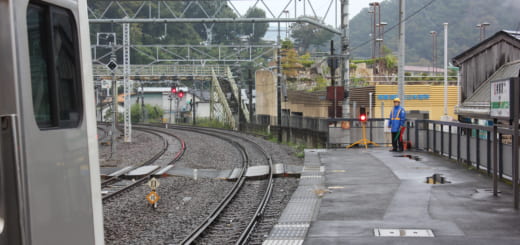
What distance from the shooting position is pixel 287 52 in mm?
61250

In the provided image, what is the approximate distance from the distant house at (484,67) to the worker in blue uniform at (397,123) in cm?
195

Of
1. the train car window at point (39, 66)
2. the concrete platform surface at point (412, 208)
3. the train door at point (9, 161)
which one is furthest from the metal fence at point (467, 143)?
the train door at point (9, 161)

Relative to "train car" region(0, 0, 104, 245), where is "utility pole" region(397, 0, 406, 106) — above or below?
above

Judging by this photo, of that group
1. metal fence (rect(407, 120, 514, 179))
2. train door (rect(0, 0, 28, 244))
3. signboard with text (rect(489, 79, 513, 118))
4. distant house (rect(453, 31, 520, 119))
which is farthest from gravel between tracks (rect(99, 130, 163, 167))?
train door (rect(0, 0, 28, 244))

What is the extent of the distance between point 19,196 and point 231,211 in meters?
8.20

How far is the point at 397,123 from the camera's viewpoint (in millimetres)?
17828

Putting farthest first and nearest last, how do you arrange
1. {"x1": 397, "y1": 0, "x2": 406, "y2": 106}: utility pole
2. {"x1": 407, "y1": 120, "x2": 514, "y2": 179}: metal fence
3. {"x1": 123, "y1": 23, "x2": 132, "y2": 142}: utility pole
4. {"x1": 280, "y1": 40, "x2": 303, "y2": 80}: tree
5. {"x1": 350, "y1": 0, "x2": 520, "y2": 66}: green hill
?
{"x1": 350, "y1": 0, "x2": 520, "y2": 66}: green hill, {"x1": 280, "y1": 40, "x2": 303, "y2": 80}: tree, {"x1": 123, "y1": 23, "x2": 132, "y2": 142}: utility pole, {"x1": 397, "y1": 0, "x2": 406, "y2": 106}: utility pole, {"x1": 407, "y1": 120, "x2": 514, "y2": 179}: metal fence

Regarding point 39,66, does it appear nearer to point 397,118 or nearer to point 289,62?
point 397,118

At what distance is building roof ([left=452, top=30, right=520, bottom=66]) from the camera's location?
54.7 feet

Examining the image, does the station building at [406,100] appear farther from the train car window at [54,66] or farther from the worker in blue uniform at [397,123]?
the train car window at [54,66]

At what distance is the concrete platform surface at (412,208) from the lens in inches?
294

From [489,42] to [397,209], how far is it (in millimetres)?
10782

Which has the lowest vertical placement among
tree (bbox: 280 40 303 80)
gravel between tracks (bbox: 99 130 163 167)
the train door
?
gravel between tracks (bbox: 99 130 163 167)

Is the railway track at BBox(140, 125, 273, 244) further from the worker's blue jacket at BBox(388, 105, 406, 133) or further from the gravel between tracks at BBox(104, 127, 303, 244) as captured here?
the worker's blue jacket at BBox(388, 105, 406, 133)
